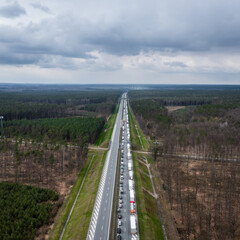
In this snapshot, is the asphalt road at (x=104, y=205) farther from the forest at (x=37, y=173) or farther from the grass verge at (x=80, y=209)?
the forest at (x=37, y=173)

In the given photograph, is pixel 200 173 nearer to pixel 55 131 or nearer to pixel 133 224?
pixel 133 224

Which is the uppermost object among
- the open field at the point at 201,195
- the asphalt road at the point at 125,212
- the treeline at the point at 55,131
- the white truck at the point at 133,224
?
the treeline at the point at 55,131

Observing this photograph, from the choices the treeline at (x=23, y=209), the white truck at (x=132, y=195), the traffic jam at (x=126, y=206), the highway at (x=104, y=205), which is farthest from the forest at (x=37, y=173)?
the white truck at (x=132, y=195)

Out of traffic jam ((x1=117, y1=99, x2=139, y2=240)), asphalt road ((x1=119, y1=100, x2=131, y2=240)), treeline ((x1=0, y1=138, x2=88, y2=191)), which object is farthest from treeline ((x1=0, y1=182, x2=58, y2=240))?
asphalt road ((x1=119, y1=100, x2=131, y2=240))

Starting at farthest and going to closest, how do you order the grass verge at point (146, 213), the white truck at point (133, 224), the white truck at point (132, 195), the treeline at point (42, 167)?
the treeline at point (42, 167) < the white truck at point (132, 195) < the grass verge at point (146, 213) < the white truck at point (133, 224)

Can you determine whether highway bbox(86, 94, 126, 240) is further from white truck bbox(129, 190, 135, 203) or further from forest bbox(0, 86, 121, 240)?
forest bbox(0, 86, 121, 240)

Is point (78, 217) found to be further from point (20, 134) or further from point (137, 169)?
point (20, 134)
